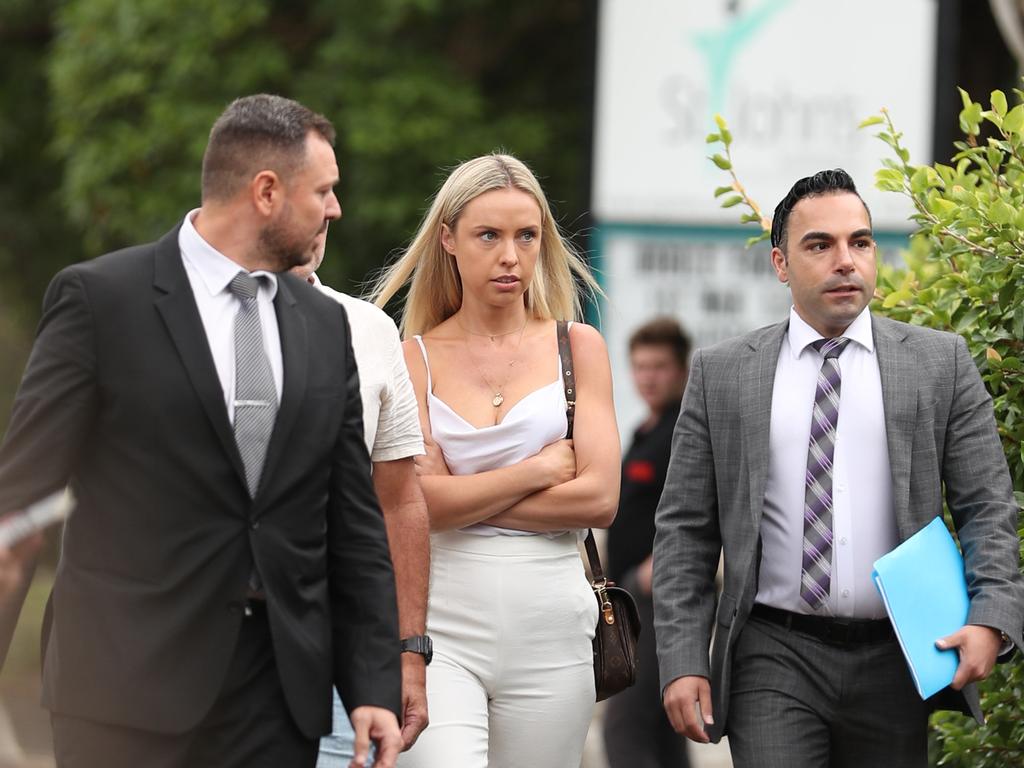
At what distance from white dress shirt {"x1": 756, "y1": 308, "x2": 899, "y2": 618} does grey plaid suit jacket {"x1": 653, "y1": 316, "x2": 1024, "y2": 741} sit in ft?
0.13

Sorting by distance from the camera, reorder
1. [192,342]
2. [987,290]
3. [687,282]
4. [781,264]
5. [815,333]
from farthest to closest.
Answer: [687,282] < [987,290] < [781,264] < [815,333] < [192,342]

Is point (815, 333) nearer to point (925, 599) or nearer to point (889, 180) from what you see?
point (889, 180)

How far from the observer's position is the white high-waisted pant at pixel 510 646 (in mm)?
4758

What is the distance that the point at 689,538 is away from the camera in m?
4.73

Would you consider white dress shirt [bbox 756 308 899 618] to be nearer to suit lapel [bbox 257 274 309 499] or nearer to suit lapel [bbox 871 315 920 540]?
suit lapel [bbox 871 315 920 540]

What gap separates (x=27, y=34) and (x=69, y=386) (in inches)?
510

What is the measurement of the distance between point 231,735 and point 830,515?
5.15ft

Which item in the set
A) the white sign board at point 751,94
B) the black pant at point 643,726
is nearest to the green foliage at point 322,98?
the white sign board at point 751,94

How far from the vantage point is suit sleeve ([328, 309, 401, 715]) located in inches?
153

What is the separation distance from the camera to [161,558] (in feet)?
11.9

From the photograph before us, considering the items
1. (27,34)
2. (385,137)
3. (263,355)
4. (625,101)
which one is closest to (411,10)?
(385,137)

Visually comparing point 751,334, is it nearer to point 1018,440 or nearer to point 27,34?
point 1018,440

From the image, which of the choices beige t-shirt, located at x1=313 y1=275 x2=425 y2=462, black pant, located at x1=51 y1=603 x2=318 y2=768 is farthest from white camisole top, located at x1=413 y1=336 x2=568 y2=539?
black pant, located at x1=51 y1=603 x2=318 y2=768

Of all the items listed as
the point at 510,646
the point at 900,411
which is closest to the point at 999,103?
the point at 900,411
